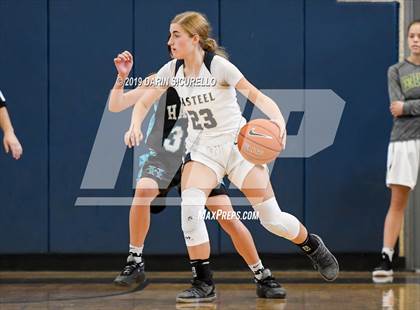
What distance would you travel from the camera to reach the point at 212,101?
611 centimetres

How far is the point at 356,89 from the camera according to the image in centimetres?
788

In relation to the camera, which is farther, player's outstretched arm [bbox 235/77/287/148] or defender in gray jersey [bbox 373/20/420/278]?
defender in gray jersey [bbox 373/20/420/278]

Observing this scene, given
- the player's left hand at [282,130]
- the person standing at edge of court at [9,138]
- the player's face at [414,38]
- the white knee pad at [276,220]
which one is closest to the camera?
the person standing at edge of court at [9,138]

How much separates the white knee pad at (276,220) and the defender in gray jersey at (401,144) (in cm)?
146

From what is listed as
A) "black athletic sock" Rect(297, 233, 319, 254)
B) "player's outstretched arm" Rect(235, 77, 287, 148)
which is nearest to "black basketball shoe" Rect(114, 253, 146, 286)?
"black athletic sock" Rect(297, 233, 319, 254)

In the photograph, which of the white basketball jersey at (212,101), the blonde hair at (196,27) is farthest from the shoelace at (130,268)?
the blonde hair at (196,27)

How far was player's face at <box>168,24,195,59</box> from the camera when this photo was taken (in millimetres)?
6098

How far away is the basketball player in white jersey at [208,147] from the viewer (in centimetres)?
599

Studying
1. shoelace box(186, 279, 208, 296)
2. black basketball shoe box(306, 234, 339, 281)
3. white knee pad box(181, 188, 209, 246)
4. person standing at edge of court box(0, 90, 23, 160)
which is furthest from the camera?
black basketball shoe box(306, 234, 339, 281)

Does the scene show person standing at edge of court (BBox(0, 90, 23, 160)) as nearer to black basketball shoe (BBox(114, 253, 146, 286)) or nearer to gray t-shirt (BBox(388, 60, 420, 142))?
black basketball shoe (BBox(114, 253, 146, 286))

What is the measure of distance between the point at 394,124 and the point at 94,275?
2.73 metres

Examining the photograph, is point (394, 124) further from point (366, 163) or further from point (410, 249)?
point (410, 249)

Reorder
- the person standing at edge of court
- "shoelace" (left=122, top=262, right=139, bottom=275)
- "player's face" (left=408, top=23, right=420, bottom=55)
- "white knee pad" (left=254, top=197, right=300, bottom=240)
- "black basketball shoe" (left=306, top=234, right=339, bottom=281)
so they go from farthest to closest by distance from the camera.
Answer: "player's face" (left=408, top=23, right=420, bottom=55), "shoelace" (left=122, top=262, right=139, bottom=275), "black basketball shoe" (left=306, top=234, right=339, bottom=281), "white knee pad" (left=254, top=197, right=300, bottom=240), the person standing at edge of court
